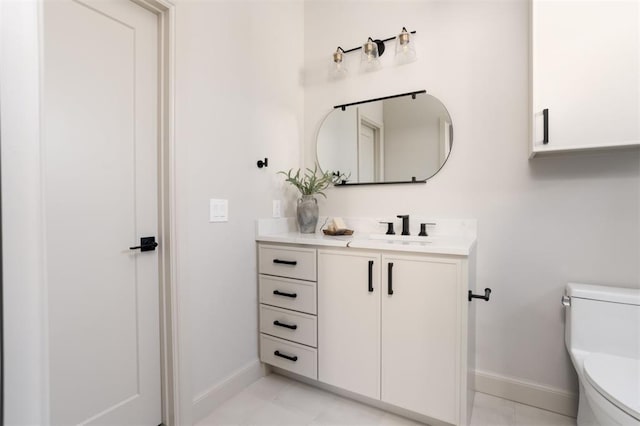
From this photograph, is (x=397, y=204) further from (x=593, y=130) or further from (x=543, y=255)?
(x=593, y=130)

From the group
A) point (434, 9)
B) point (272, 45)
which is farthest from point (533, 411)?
point (272, 45)

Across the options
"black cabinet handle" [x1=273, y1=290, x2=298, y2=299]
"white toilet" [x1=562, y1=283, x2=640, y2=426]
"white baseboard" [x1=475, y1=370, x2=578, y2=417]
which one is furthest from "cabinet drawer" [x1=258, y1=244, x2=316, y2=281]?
"white toilet" [x1=562, y1=283, x2=640, y2=426]

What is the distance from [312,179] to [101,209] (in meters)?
1.23

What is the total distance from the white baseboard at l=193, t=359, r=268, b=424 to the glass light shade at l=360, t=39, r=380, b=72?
82.6 inches

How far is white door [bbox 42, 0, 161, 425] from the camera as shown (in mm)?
1186

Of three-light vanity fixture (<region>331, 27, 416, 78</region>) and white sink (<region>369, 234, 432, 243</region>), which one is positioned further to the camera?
three-light vanity fixture (<region>331, 27, 416, 78</region>)

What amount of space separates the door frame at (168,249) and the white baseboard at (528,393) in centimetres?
164

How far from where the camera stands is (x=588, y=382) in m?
1.24

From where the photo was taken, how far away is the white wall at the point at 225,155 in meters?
1.56

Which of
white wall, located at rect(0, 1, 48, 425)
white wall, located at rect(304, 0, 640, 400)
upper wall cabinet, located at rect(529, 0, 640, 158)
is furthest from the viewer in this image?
white wall, located at rect(304, 0, 640, 400)

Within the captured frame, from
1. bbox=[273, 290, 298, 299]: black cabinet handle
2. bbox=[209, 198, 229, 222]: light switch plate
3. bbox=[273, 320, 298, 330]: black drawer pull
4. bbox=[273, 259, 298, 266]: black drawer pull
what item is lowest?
bbox=[273, 320, 298, 330]: black drawer pull

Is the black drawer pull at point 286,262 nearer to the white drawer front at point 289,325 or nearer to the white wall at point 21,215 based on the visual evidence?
the white drawer front at point 289,325

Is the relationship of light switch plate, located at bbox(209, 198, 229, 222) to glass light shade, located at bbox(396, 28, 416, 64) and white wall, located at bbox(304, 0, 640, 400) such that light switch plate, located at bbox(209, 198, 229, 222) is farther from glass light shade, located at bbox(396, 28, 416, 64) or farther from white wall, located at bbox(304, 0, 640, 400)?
glass light shade, located at bbox(396, 28, 416, 64)

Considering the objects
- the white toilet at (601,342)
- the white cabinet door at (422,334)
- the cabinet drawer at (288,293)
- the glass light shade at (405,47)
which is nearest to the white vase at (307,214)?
the cabinet drawer at (288,293)
